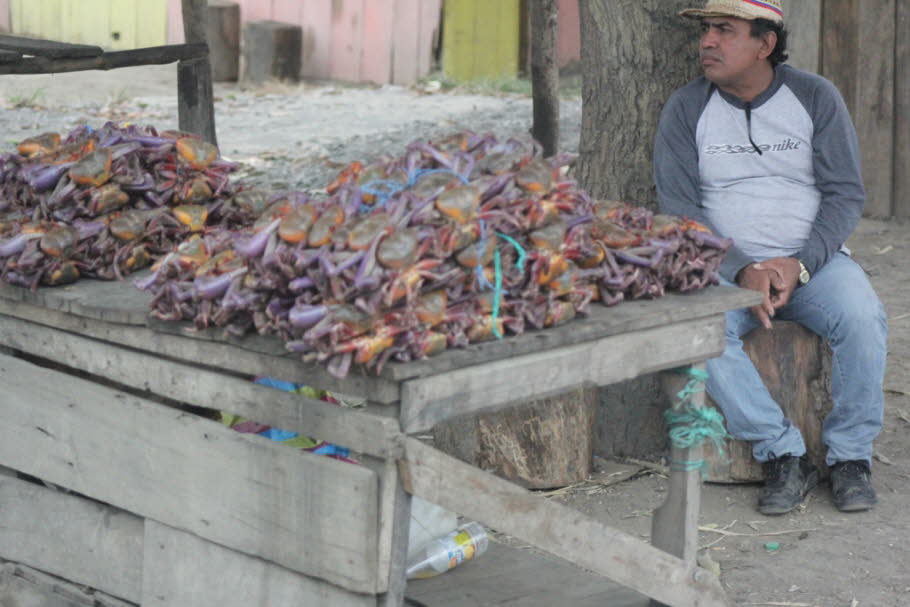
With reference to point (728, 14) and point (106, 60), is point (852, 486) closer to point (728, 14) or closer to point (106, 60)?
point (728, 14)

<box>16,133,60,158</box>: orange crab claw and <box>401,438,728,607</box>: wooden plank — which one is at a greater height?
<box>16,133,60,158</box>: orange crab claw

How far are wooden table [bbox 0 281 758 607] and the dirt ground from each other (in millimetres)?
754

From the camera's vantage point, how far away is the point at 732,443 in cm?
421

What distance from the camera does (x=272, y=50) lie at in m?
12.5

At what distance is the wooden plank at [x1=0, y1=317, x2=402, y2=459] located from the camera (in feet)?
7.95

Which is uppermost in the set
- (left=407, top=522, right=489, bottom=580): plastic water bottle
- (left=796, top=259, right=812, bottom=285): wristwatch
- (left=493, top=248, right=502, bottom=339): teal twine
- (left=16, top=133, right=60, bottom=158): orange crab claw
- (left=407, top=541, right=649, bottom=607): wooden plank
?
(left=16, top=133, right=60, bottom=158): orange crab claw

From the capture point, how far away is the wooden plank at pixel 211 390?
95.3 inches

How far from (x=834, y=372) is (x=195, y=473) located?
7.07 feet

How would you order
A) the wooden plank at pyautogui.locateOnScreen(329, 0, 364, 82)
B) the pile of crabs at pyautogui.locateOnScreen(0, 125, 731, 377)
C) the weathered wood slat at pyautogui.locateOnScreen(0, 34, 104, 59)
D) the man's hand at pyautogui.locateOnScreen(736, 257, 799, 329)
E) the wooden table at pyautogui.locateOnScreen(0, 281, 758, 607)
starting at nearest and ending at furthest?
the pile of crabs at pyautogui.locateOnScreen(0, 125, 731, 377) < the wooden table at pyautogui.locateOnScreen(0, 281, 758, 607) < the man's hand at pyautogui.locateOnScreen(736, 257, 799, 329) < the weathered wood slat at pyautogui.locateOnScreen(0, 34, 104, 59) < the wooden plank at pyautogui.locateOnScreen(329, 0, 364, 82)

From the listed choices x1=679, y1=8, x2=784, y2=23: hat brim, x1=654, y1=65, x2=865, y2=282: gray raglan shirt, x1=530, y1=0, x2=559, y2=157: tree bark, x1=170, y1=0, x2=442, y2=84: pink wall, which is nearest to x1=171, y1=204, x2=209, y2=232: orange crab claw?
x1=654, y1=65, x2=865, y2=282: gray raglan shirt

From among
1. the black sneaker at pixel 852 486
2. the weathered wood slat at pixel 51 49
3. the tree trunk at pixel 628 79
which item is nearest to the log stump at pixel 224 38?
the weathered wood slat at pixel 51 49

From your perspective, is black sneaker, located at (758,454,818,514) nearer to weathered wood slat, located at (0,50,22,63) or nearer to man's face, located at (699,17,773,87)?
man's face, located at (699,17,773,87)

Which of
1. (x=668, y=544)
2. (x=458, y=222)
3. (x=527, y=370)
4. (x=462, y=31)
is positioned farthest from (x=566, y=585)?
(x=462, y=31)

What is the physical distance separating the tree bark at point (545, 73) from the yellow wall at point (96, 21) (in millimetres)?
7554
